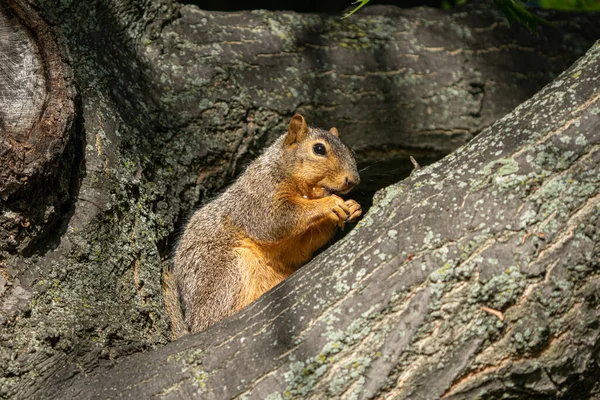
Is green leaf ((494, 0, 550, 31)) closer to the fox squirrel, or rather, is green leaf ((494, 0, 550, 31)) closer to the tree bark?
the tree bark

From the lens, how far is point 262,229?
4.46 meters

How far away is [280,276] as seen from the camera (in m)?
4.48

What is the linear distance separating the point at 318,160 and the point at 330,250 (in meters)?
1.61

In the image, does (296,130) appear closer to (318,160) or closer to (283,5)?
(318,160)

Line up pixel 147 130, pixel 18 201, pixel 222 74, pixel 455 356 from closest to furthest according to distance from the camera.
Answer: pixel 455 356, pixel 18 201, pixel 147 130, pixel 222 74

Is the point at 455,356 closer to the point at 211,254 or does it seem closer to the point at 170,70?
the point at 211,254

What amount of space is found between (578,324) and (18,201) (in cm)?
237

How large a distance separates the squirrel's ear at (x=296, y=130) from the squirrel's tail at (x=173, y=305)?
3.72 feet

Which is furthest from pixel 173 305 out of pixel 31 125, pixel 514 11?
pixel 514 11

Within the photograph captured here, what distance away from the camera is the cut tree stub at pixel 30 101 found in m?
3.09

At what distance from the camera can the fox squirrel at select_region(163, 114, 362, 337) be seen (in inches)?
171

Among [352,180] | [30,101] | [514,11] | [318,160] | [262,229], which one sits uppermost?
[514,11]

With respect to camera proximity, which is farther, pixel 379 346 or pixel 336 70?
pixel 336 70

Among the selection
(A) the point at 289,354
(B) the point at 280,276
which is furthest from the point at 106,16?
(A) the point at 289,354
